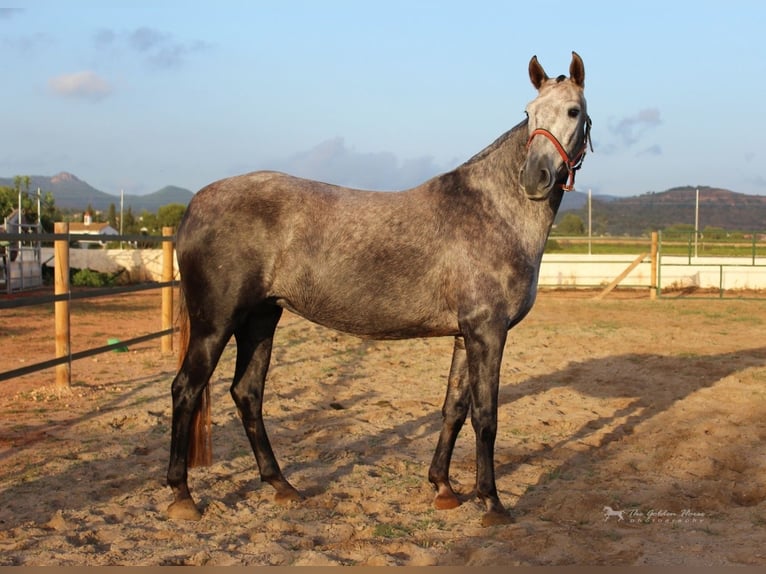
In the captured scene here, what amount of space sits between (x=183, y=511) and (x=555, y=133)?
8.89 feet

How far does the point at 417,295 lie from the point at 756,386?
4.72 meters

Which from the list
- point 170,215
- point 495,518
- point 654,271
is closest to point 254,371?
point 495,518

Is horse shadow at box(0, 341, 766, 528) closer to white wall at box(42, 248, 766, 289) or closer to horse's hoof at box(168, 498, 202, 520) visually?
horse's hoof at box(168, 498, 202, 520)

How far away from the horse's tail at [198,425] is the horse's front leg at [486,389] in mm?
1522

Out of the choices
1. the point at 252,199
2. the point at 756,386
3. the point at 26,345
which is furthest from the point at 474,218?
the point at 26,345

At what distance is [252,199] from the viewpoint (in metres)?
4.01

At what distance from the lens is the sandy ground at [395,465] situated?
3.35 m

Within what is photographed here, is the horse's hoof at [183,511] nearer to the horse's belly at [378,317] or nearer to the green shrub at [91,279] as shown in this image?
the horse's belly at [378,317]

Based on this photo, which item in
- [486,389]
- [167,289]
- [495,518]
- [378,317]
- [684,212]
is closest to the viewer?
[495,518]

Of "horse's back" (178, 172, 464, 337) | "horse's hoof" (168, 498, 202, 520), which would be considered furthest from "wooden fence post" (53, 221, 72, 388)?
"horse's hoof" (168, 498, 202, 520)

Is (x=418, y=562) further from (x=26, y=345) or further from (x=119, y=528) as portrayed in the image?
(x=26, y=345)

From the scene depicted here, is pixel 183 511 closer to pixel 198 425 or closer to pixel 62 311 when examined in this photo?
pixel 198 425

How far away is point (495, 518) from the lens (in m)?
3.74

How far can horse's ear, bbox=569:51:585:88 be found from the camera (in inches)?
152
